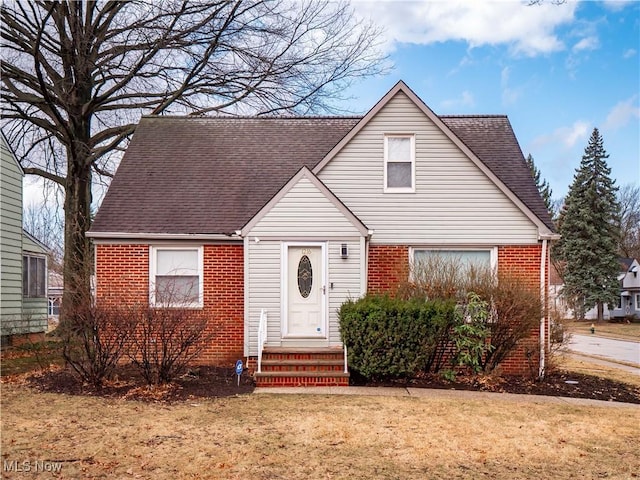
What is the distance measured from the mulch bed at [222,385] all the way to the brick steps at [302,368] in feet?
1.30

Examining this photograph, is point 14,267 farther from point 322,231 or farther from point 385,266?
point 385,266

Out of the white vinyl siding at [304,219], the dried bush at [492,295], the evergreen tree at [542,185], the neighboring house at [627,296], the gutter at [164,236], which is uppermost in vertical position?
the evergreen tree at [542,185]

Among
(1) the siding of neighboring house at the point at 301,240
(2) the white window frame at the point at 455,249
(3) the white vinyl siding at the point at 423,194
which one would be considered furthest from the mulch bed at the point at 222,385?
(3) the white vinyl siding at the point at 423,194

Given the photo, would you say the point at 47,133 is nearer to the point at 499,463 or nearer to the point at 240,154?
the point at 240,154

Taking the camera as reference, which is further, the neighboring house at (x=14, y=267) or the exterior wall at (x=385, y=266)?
the neighboring house at (x=14, y=267)

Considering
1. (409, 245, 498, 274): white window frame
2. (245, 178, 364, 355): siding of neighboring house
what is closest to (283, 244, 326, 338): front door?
(245, 178, 364, 355): siding of neighboring house

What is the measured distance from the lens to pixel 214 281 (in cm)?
1224

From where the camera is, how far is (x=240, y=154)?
567 inches

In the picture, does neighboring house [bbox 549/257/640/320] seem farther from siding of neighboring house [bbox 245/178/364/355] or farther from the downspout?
siding of neighboring house [bbox 245/178/364/355]

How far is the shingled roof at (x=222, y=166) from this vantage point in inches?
496

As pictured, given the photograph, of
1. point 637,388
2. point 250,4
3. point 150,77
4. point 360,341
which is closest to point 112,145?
point 150,77

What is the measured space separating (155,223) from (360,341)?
17.7 ft

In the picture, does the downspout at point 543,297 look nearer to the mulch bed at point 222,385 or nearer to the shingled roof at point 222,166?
the mulch bed at point 222,385

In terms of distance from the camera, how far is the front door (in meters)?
11.6
